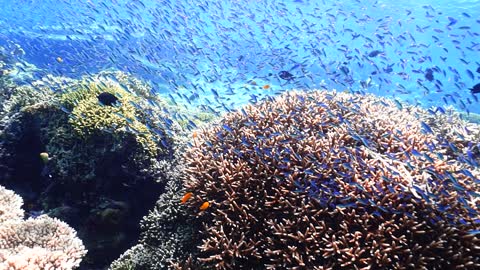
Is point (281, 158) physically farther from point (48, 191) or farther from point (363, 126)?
point (48, 191)

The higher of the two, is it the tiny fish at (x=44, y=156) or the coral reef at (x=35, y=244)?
the tiny fish at (x=44, y=156)

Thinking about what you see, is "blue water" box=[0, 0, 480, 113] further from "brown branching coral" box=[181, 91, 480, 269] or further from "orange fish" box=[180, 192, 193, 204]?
"orange fish" box=[180, 192, 193, 204]

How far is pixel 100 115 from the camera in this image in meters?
6.99

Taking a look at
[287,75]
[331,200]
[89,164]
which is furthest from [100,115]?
[331,200]

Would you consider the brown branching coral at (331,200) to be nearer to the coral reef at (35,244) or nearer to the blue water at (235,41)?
the coral reef at (35,244)

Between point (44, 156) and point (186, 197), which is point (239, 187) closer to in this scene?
point (186, 197)

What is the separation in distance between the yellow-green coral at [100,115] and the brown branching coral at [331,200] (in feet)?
5.78

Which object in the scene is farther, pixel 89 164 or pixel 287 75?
pixel 287 75

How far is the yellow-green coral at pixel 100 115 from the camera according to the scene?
6.75 metres

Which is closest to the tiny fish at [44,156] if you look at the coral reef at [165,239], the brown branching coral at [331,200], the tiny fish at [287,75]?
the coral reef at [165,239]

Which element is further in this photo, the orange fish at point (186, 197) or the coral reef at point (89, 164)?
the coral reef at point (89, 164)

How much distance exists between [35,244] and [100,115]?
10.4 feet

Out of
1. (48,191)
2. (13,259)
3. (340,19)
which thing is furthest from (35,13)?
(13,259)

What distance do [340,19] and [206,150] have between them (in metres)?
49.6
